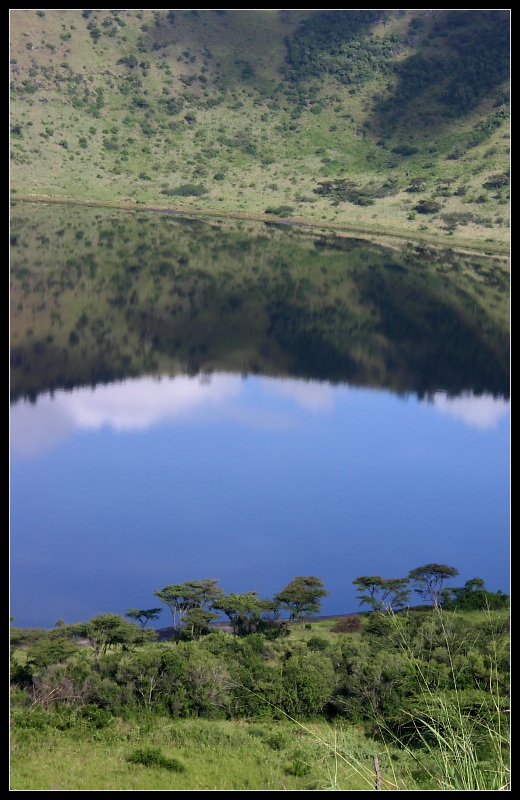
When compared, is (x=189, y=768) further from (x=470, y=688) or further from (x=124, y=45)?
(x=124, y=45)

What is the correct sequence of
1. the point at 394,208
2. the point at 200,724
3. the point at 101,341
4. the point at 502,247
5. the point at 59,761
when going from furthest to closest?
1. the point at 394,208
2. the point at 502,247
3. the point at 101,341
4. the point at 200,724
5. the point at 59,761

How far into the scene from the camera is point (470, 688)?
598 inches

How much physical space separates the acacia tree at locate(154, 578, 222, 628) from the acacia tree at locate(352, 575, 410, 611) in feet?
10.1

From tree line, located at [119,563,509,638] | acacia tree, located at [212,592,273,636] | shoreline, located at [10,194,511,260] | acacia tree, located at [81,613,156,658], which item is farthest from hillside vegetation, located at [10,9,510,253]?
acacia tree, located at [81,613,156,658]

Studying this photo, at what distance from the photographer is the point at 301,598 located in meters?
19.8

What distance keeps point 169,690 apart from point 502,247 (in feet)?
207

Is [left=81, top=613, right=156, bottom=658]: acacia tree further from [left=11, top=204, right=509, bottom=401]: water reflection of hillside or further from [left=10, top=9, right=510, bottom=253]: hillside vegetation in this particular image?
[left=10, top=9, right=510, bottom=253]: hillside vegetation

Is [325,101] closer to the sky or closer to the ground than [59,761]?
closer to the sky

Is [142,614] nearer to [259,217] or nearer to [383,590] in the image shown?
[383,590]

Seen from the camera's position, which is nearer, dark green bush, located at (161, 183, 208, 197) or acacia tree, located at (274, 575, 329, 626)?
acacia tree, located at (274, 575, 329, 626)

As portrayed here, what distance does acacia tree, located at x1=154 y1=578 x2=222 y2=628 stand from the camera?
19.4 meters

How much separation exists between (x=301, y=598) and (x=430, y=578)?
3277 mm

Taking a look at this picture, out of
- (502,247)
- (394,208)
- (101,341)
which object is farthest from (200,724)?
(394,208)

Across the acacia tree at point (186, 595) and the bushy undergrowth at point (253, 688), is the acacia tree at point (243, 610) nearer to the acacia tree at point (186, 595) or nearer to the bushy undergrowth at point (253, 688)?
the acacia tree at point (186, 595)
